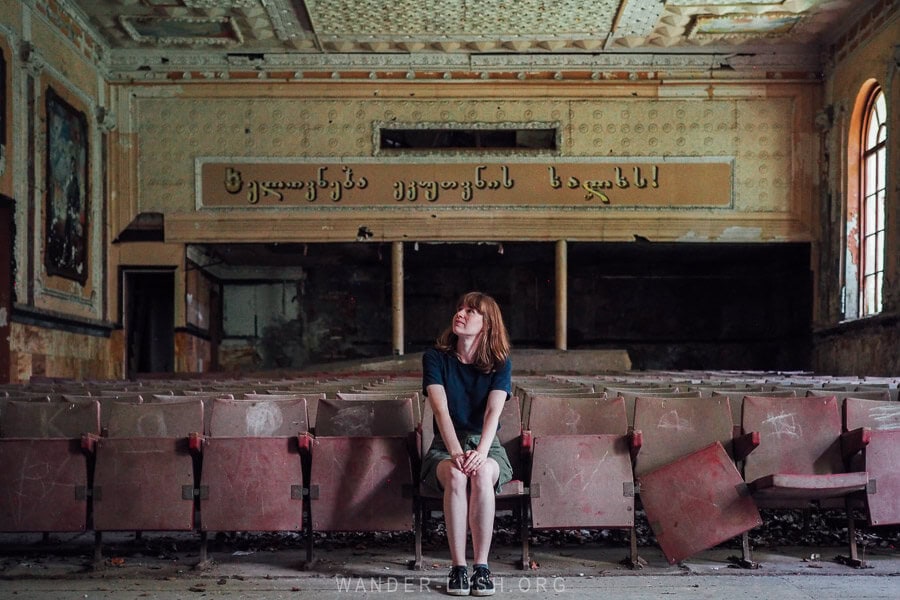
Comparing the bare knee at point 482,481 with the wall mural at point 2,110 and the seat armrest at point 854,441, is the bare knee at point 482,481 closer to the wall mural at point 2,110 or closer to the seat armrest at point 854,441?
the seat armrest at point 854,441

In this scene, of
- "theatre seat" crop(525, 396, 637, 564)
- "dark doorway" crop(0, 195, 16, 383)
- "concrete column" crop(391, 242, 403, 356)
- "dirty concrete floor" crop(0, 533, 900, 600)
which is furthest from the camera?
"concrete column" crop(391, 242, 403, 356)

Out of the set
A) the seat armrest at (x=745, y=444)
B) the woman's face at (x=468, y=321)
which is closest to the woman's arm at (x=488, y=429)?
the woman's face at (x=468, y=321)

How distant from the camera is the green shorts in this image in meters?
3.41

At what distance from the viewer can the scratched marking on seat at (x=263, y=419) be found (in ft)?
13.1

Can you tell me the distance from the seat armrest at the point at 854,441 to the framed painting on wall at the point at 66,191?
10.7 m

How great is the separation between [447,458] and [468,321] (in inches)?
Result: 22.9

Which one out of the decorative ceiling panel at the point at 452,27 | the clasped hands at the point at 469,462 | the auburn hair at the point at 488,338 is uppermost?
the decorative ceiling panel at the point at 452,27

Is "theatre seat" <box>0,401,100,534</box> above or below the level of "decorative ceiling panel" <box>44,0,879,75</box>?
below

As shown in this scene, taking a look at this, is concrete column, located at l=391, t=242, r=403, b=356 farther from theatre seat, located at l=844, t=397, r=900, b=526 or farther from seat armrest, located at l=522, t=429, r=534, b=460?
theatre seat, located at l=844, t=397, r=900, b=526

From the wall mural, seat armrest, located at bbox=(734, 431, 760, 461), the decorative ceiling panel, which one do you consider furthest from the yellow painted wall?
seat armrest, located at bbox=(734, 431, 760, 461)

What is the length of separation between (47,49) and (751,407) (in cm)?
1120

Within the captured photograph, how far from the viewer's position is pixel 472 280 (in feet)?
57.1

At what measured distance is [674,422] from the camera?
3779 mm

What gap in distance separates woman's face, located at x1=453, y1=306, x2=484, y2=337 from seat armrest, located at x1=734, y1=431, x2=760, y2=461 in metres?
1.29
